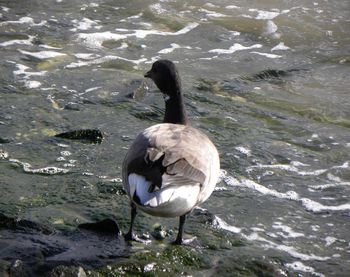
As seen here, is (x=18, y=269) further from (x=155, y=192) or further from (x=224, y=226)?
(x=224, y=226)

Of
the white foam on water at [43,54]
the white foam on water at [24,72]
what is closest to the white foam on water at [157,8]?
the white foam on water at [43,54]

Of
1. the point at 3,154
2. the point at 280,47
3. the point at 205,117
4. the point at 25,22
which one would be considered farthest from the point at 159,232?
the point at 25,22

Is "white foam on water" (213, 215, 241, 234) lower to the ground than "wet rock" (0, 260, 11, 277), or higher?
lower

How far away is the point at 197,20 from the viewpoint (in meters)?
13.7

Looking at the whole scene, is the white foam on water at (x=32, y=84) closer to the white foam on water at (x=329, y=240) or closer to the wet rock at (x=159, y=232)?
the wet rock at (x=159, y=232)

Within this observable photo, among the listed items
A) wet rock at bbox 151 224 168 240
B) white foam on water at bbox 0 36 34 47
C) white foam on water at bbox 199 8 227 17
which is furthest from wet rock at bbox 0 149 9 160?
white foam on water at bbox 199 8 227 17

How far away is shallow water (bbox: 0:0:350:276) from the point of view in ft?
19.5

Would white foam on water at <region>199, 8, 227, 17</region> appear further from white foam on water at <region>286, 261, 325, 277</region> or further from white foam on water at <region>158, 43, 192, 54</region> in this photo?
white foam on water at <region>286, 261, 325, 277</region>

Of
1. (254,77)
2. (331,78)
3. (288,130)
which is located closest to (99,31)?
(254,77)

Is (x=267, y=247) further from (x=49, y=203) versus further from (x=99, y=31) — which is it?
(x=99, y=31)

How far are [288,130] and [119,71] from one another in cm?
279

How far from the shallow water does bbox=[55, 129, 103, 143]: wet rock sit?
12cm

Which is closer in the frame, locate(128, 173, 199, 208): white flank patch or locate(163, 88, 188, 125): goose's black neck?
locate(128, 173, 199, 208): white flank patch

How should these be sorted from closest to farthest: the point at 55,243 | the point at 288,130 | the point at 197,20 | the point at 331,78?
the point at 55,243 → the point at 288,130 → the point at 331,78 → the point at 197,20
